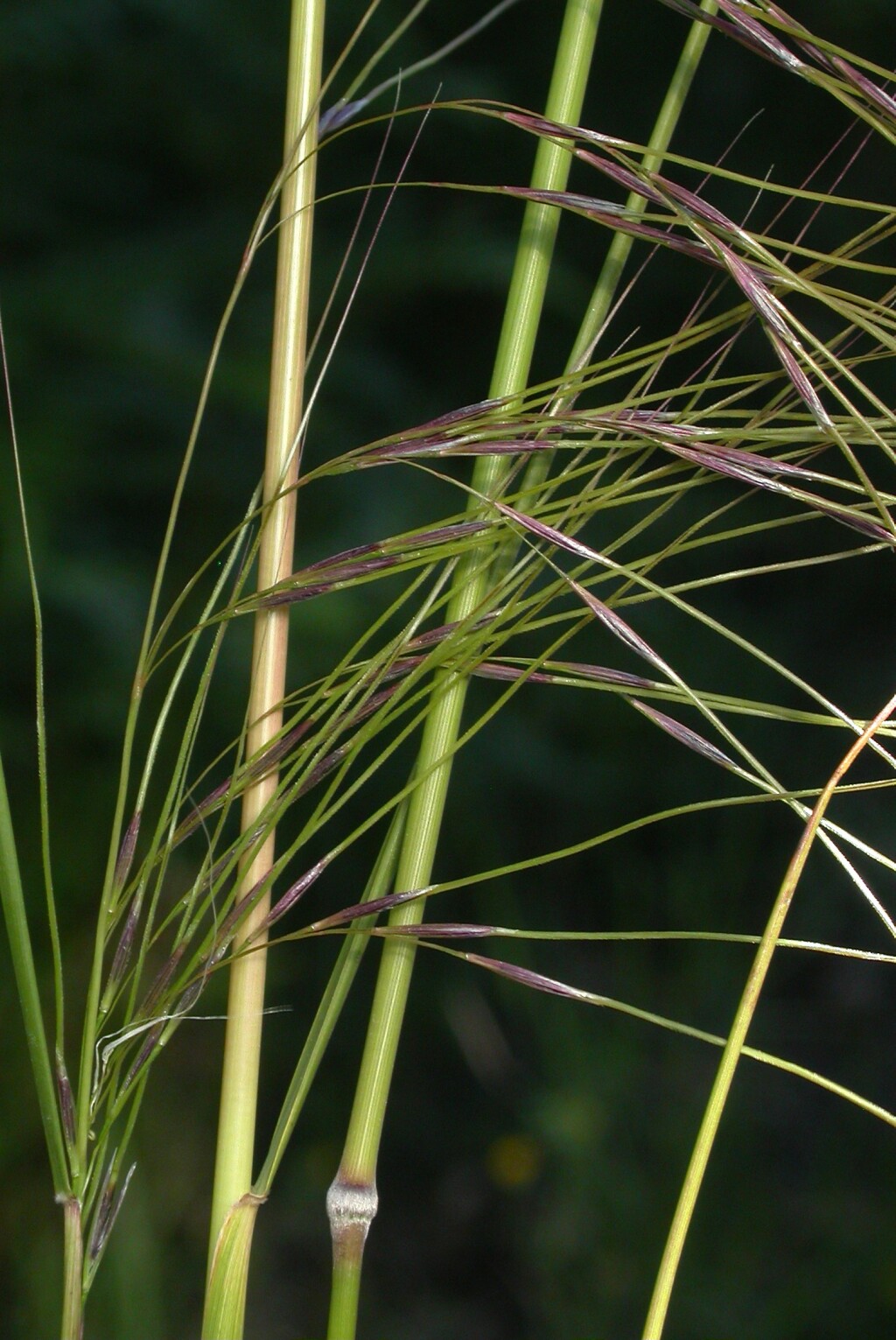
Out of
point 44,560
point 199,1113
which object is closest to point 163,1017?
point 44,560

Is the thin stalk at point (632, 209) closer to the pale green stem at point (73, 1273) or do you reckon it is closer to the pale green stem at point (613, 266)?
the pale green stem at point (613, 266)

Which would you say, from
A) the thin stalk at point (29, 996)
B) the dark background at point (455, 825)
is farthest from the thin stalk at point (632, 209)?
the dark background at point (455, 825)

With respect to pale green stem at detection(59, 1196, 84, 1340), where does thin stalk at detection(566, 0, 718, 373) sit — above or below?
above

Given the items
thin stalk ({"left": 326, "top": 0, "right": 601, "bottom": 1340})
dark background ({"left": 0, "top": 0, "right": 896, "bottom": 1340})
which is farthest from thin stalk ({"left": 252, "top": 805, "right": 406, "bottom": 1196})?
dark background ({"left": 0, "top": 0, "right": 896, "bottom": 1340})

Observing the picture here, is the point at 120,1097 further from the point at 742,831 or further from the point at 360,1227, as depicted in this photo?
the point at 742,831

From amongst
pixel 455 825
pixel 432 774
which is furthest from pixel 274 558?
pixel 455 825

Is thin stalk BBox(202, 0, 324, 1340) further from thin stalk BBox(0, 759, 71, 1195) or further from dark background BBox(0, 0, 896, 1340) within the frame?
dark background BBox(0, 0, 896, 1340)
